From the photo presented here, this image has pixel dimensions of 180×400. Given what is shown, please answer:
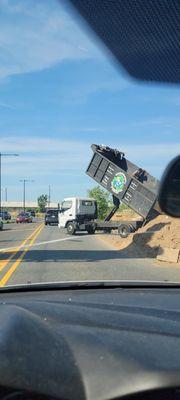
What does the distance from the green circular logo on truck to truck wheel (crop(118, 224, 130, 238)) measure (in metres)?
3.04

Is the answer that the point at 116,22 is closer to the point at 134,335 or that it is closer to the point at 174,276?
the point at 134,335

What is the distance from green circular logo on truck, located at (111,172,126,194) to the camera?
3128 centimetres

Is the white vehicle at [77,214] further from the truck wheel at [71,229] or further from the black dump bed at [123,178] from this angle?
the black dump bed at [123,178]

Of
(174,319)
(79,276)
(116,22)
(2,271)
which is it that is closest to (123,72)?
(116,22)

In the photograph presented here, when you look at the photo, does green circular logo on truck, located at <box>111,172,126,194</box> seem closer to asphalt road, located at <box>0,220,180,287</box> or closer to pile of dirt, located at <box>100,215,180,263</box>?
pile of dirt, located at <box>100,215,180,263</box>

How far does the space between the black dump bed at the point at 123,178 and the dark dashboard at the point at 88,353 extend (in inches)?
1095

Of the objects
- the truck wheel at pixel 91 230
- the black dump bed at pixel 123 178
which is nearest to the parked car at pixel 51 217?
the truck wheel at pixel 91 230

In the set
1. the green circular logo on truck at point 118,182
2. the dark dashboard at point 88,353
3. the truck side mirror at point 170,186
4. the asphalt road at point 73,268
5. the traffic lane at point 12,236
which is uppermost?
the green circular logo on truck at point 118,182

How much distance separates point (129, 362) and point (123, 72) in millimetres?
2119

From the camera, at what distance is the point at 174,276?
15.0 meters

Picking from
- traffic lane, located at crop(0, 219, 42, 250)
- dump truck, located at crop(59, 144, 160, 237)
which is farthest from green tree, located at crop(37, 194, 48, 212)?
dump truck, located at crop(59, 144, 160, 237)

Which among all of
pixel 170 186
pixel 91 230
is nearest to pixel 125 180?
pixel 91 230

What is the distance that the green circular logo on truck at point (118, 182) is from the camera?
31281 millimetres

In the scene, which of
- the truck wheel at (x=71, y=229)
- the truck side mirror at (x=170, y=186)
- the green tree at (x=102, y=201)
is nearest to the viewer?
the truck side mirror at (x=170, y=186)
